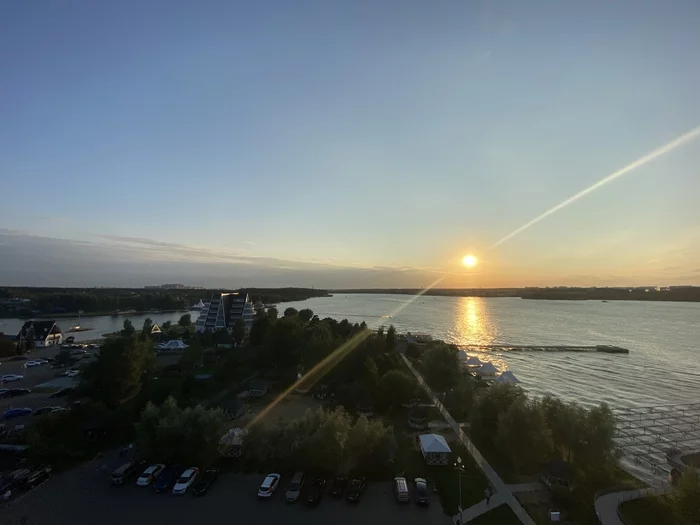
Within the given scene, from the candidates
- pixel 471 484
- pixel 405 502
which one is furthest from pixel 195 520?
pixel 471 484

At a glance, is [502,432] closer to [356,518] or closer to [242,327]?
[356,518]

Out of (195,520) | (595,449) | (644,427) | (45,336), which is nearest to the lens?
(195,520)

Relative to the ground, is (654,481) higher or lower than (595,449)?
lower

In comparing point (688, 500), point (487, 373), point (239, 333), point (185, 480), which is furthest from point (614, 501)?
point (239, 333)

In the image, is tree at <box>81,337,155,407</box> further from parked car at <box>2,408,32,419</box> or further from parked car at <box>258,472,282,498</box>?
parked car at <box>258,472,282,498</box>

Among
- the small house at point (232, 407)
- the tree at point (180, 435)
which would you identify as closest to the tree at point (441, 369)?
the small house at point (232, 407)

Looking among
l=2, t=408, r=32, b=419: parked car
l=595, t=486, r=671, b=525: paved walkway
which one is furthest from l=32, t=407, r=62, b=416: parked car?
l=595, t=486, r=671, b=525: paved walkway

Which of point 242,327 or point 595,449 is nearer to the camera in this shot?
point 595,449

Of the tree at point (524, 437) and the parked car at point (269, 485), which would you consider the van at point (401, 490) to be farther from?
the tree at point (524, 437)
